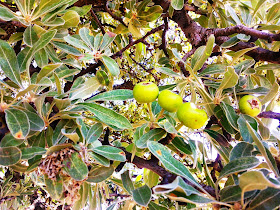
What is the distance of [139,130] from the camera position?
3.24ft

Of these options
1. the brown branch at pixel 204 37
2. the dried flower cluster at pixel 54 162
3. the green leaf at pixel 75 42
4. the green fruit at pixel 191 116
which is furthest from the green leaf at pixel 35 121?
the brown branch at pixel 204 37

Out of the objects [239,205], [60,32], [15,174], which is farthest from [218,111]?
[15,174]

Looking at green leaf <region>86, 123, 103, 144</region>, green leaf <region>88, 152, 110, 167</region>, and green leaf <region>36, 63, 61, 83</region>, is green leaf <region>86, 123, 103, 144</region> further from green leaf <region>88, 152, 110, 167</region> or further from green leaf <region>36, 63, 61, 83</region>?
green leaf <region>36, 63, 61, 83</region>

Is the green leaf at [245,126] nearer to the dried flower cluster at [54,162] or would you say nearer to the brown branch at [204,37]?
the brown branch at [204,37]

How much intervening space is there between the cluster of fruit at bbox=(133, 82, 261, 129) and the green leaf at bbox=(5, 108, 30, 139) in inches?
17.7

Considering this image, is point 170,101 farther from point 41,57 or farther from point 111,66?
point 41,57

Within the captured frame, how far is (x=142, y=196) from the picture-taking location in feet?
2.66

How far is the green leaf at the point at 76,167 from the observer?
2.55 feet

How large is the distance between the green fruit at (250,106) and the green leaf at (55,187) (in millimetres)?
791

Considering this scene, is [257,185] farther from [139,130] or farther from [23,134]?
[23,134]

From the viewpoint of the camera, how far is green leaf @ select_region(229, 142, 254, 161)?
2.58ft

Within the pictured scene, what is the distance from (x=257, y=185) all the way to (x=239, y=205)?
16 cm

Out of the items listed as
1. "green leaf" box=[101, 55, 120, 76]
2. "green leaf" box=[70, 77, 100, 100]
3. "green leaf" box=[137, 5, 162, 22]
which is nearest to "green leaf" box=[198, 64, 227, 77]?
"green leaf" box=[101, 55, 120, 76]

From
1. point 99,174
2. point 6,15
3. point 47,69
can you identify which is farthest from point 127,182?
point 6,15
